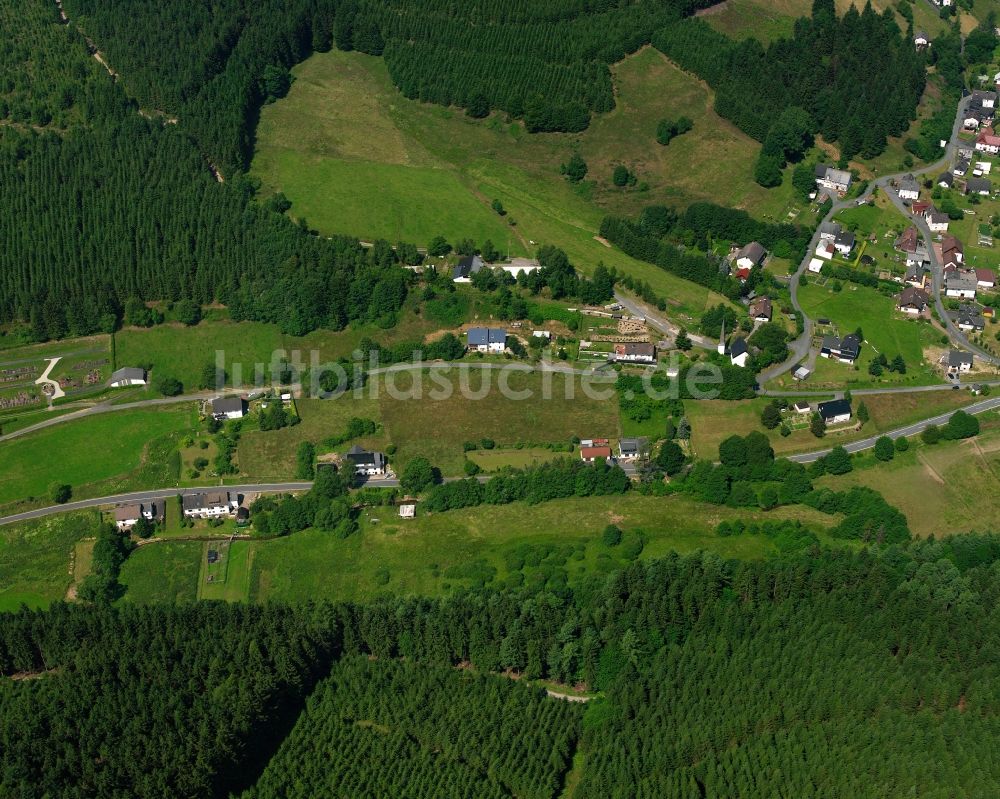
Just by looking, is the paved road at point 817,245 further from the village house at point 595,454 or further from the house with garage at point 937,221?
the village house at point 595,454

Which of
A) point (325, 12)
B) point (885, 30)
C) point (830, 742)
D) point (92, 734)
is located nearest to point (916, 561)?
point (830, 742)

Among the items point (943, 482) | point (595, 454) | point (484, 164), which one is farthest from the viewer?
point (484, 164)

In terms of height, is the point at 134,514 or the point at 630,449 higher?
the point at 630,449

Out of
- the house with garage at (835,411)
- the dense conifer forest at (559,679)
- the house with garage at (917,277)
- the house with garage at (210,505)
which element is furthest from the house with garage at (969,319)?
the house with garage at (210,505)

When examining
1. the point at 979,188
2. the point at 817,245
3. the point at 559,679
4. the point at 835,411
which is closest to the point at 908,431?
the point at 835,411

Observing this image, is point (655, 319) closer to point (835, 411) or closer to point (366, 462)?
point (835, 411)

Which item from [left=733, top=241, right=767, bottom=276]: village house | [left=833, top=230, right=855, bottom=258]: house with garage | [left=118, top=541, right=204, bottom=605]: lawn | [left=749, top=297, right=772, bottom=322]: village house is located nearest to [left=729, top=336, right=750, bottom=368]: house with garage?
[left=749, top=297, right=772, bottom=322]: village house
